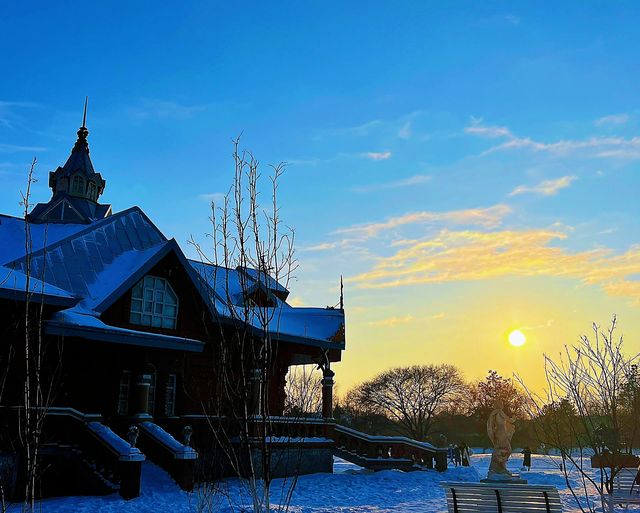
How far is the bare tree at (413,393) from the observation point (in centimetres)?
6325

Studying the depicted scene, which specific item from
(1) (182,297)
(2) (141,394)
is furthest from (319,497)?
(1) (182,297)

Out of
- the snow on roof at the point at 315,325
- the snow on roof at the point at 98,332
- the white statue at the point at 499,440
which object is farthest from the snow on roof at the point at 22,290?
the white statue at the point at 499,440

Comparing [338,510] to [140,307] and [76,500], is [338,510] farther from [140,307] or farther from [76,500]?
[140,307]

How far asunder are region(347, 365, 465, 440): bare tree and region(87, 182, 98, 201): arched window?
42066 mm

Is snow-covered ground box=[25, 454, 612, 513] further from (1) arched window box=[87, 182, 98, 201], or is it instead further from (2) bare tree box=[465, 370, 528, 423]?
(2) bare tree box=[465, 370, 528, 423]

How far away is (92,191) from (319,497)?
18315mm

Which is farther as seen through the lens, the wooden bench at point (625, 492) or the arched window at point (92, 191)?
the arched window at point (92, 191)

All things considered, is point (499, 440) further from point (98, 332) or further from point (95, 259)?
point (95, 259)

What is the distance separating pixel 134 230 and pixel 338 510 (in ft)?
43.8

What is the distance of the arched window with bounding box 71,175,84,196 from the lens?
1091 inches

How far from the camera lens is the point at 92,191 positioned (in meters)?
28.1

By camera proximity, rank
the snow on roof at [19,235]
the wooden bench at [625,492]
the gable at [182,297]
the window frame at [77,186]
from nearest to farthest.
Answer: the wooden bench at [625,492] < the snow on roof at [19,235] < the gable at [182,297] < the window frame at [77,186]

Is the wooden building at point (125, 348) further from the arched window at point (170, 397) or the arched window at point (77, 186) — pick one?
the arched window at point (77, 186)

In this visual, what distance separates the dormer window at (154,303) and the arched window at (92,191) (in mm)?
10323
